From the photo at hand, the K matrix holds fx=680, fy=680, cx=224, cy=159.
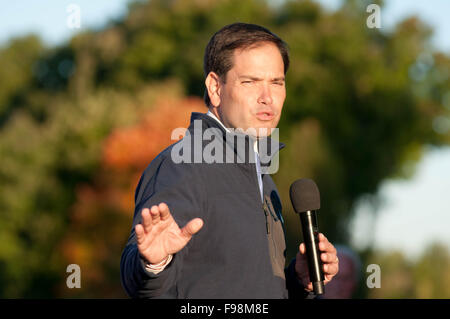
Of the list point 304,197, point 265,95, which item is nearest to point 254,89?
point 265,95

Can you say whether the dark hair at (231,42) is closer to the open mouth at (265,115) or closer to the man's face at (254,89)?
the man's face at (254,89)

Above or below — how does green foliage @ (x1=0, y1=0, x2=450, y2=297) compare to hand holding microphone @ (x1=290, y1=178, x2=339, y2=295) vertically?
above

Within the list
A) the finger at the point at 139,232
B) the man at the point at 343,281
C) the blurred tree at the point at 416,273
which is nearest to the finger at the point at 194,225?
the finger at the point at 139,232

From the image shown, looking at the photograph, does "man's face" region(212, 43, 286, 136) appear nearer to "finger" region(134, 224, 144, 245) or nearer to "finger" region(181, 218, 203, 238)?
"finger" region(181, 218, 203, 238)

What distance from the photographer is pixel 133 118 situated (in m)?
45.4

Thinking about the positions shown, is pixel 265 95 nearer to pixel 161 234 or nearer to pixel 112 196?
pixel 161 234

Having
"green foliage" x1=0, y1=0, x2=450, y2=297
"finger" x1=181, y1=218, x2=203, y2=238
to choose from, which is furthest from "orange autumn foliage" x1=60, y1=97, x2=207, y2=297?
"finger" x1=181, y1=218, x2=203, y2=238

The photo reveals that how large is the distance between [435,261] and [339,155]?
38.0ft

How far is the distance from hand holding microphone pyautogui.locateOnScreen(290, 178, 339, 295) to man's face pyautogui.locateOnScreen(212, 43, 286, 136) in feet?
1.67

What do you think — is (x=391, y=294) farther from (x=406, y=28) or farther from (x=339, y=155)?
(x=406, y=28)

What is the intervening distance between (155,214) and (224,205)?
676mm

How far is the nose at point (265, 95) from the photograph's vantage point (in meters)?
4.30

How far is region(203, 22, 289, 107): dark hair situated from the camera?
14.3 feet
